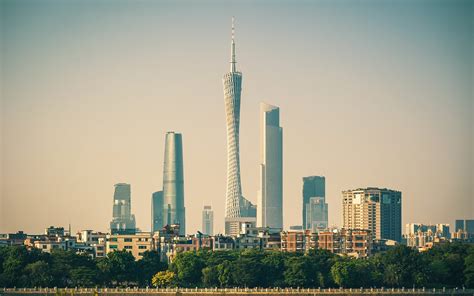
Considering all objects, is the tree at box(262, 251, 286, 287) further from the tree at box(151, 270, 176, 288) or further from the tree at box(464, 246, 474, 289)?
the tree at box(464, 246, 474, 289)

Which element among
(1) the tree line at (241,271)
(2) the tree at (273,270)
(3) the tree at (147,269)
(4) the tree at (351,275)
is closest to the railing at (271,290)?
(4) the tree at (351,275)

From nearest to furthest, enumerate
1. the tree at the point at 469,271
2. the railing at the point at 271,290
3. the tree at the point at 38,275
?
1. the railing at the point at 271,290
2. the tree at the point at 38,275
3. the tree at the point at 469,271

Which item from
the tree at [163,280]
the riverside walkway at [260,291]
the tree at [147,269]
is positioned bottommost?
the riverside walkway at [260,291]

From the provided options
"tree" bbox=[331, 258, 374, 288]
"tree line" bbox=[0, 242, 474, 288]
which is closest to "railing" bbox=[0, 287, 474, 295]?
"tree" bbox=[331, 258, 374, 288]

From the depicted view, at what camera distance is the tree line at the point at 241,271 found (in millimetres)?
162625

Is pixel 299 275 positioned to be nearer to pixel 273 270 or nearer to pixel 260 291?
pixel 273 270

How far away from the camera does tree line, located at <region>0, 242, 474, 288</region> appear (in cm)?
16262

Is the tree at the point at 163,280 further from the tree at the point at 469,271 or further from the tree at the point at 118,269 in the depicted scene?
the tree at the point at 469,271

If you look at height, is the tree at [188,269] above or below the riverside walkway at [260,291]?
above

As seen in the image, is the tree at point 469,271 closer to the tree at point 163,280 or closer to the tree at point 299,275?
the tree at point 299,275

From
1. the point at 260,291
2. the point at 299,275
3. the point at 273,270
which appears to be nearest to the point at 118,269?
the point at 260,291

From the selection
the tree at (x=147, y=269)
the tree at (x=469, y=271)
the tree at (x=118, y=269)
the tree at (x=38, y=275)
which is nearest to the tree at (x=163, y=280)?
the tree at (x=147, y=269)

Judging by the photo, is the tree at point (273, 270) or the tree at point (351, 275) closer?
the tree at point (351, 275)

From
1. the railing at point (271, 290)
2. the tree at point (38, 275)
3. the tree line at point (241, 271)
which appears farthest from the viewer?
the tree line at point (241, 271)
